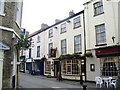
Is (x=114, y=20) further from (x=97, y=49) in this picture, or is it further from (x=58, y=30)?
(x=58, y=30)

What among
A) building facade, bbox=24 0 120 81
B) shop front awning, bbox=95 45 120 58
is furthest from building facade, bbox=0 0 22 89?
shop front awning, bbox=95 45 120 58

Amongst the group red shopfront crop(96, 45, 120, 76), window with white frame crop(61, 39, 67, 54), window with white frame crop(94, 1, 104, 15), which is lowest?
red shopfront crop(96, 45, 120, 76)

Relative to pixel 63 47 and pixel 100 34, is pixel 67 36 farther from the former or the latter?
pixel 100 34

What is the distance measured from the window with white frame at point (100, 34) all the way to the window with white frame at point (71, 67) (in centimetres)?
370

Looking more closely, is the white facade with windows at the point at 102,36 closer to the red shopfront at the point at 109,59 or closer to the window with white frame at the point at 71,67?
the red shopfront at the point at 109,59

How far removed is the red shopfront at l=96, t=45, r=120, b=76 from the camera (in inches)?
539

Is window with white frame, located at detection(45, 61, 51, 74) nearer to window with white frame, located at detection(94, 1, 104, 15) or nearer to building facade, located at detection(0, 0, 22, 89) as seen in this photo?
window with white frame, located at detection(94, 1, 104, 15)

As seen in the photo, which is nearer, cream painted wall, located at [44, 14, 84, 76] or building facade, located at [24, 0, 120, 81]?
building facade, located at [24, 0, 120, 81]

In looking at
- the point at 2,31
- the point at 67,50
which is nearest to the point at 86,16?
the point at 67,50

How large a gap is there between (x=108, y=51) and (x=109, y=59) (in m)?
0.90

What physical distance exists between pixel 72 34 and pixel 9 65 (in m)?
11.8

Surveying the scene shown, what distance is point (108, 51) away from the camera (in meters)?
14.2

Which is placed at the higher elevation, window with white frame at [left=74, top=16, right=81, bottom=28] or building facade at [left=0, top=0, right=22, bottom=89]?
window with white frame at [left=74, top=16, right=81, bottom=28]

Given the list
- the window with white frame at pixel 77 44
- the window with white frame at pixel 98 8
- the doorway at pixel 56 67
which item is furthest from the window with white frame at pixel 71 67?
the window with white frame at pixel 98 8
